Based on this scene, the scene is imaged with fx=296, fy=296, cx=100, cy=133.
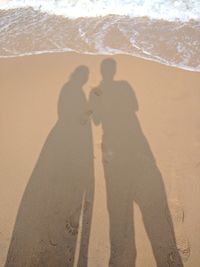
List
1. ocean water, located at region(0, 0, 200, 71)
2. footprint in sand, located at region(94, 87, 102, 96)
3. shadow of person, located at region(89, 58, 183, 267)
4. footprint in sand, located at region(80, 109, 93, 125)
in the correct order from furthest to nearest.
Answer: ocean water, located at region(0, 0, 200, 71)
footprint in sand, located at region(94, 87, 102, 96)
footprint in sand, located at region(80, 109, 93, 125)
shadow of person, located at region(89, 58, 183, 267)

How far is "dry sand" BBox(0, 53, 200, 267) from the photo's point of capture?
3441 mm

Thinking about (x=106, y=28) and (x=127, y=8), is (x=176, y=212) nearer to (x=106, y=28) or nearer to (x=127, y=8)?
(x=106, y=28)

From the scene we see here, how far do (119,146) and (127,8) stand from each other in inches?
181

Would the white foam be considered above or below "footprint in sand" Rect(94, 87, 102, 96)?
above

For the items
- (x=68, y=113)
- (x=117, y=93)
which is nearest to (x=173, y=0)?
(x=117, y=93)

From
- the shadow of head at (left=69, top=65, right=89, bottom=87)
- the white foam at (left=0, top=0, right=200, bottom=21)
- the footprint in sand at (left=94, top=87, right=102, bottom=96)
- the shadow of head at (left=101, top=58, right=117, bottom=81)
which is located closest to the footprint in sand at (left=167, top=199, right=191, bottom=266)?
the footprint in sand at (left=94, top=87, right=102, bottom=96)

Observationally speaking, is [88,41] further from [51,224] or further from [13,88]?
[51,224]

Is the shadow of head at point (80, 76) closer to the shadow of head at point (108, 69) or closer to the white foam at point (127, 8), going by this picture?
the shadow of head at point (108, 69)

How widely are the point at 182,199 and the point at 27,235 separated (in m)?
1.92

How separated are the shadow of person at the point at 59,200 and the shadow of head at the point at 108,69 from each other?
0.71 meters

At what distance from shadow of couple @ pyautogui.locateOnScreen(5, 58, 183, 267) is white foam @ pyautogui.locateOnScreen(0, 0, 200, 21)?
3.28 metres

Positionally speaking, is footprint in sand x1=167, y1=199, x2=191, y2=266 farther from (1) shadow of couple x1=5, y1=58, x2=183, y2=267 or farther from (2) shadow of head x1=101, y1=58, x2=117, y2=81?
(2) shadow of head x1=101, y1=58, x2=117, y2=81

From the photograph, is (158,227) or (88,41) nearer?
(158,227)

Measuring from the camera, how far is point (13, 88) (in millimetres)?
5109
